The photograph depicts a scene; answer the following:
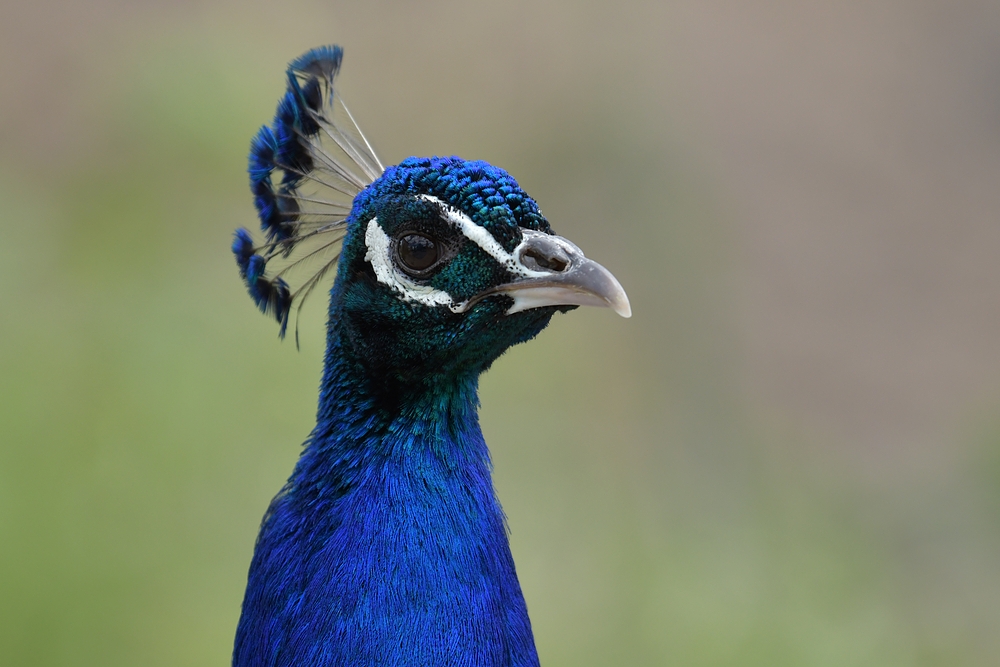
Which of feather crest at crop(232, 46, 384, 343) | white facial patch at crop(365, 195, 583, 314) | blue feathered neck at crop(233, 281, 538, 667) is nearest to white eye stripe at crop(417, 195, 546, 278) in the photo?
white facial patch at crop(365, 195, 583, 314)

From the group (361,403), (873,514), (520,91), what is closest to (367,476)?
(361,403)

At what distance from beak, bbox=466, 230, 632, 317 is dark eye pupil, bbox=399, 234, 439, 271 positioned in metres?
0.07

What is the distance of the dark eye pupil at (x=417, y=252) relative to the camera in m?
1.17

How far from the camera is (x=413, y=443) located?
124 centimetres

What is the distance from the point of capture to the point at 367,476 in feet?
4.04

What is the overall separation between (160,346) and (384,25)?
1.67m

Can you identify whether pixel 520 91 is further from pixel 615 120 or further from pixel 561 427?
pixel 561 427

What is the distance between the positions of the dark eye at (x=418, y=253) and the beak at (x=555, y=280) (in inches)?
2.9

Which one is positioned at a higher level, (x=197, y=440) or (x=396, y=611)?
(x=396, y=611)

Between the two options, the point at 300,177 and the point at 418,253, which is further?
the point at 300,177

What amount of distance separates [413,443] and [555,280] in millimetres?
294

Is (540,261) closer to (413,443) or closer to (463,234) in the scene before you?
(463,234)

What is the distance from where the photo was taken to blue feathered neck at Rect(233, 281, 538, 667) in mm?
1160

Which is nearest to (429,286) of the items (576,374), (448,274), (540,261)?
(448,274)
